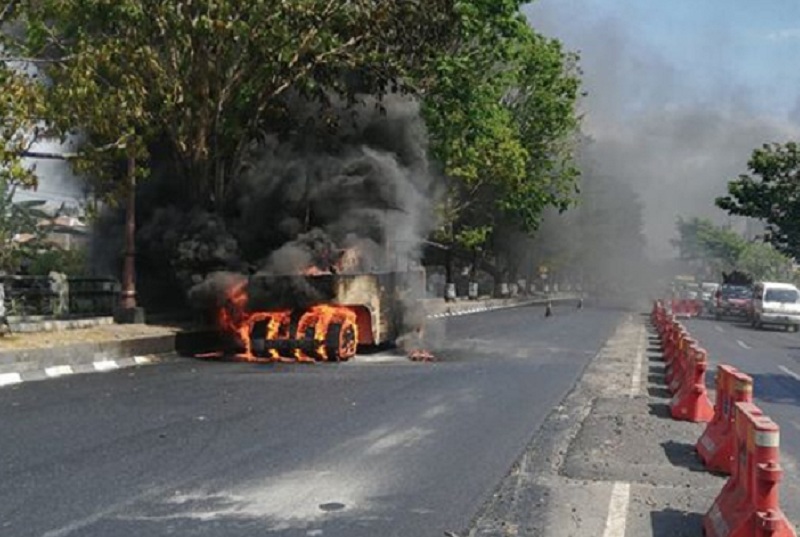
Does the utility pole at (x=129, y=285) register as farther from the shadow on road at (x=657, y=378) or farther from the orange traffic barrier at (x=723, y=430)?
the orange traffic barrier at (x=723, y=430)

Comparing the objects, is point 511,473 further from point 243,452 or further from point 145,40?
point 145,40

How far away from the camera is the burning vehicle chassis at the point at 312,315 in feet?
55.7

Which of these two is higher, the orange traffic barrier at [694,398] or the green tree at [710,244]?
the green tree at [710,244]

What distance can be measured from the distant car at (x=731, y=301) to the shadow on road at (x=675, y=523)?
42700 mm

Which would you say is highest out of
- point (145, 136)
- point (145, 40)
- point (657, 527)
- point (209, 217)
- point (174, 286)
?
point (145, 40)

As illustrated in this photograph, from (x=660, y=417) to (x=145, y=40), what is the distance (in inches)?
500

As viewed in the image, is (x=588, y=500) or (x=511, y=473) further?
(x=511, y=473)

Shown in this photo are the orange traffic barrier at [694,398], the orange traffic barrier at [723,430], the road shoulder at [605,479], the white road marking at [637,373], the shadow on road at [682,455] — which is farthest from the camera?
the white road marking at [637,373]

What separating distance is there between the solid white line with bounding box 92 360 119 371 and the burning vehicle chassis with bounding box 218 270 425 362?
2.49 metres

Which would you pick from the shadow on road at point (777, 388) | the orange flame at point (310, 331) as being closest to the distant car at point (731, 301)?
the shadow on road at point (777, 388)

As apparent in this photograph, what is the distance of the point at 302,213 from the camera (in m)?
21.4

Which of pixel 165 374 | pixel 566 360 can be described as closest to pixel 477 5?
pixel 566 360

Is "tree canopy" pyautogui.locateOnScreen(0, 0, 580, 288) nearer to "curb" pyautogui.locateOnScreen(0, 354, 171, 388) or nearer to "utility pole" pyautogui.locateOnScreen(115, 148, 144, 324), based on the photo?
"utility pole" pyautogui.locateOnScreen(115, 148, 144, 324)

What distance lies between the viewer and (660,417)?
10727 mm
